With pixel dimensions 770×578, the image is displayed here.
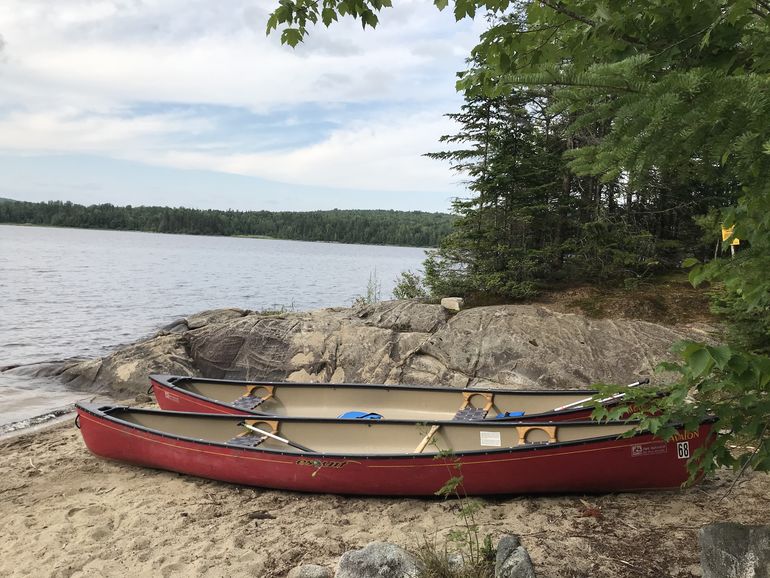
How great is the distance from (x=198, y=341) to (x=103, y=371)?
218 centimetres

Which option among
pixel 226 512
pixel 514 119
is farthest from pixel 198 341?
pixel 514 119

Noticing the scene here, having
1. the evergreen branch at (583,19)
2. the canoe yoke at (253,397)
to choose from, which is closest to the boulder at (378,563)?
the evergreen branch at (583,19)

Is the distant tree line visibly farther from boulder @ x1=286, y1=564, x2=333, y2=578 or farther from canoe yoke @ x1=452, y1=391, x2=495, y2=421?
boulder @ x1=286, y1=564, x2=333, y2=578

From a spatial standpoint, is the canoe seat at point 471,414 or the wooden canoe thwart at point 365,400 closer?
the canoe seat at point 471,414

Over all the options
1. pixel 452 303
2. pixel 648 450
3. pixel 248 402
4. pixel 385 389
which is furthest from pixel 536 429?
pixel 452 303

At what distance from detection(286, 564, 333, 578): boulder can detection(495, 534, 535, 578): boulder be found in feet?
4.25

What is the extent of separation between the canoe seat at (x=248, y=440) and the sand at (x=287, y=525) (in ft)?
1.72

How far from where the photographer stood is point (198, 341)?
12.0 metres

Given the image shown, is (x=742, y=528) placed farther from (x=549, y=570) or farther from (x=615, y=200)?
(x=615, y=200)

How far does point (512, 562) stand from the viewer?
354 cm

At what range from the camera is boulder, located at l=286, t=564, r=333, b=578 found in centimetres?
412

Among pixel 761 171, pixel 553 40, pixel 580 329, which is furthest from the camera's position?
pixel 580 329

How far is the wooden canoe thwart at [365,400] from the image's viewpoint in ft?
25.2

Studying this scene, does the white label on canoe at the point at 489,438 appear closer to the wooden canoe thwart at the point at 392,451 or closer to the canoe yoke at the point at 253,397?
the wooden canoe thwart at the point at 392,451
